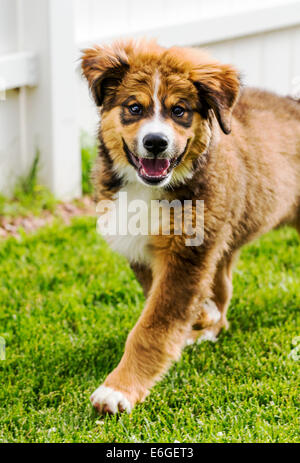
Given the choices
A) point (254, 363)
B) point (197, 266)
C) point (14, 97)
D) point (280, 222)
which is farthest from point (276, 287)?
point (14, 97)

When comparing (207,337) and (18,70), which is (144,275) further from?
(18,70)

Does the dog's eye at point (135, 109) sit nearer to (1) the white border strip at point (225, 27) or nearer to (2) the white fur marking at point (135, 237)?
(2) the white fur marking at point (135, 237)

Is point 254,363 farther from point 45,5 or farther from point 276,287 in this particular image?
point 45,5

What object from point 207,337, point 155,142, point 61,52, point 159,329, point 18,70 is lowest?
point 207,337

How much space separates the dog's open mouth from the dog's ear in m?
0.29

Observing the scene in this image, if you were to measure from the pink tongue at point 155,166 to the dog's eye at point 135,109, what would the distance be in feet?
0.69

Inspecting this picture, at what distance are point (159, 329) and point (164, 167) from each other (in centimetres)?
76

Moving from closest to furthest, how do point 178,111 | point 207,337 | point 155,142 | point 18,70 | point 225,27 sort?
point 155,142, point 178,111, point 207,337, point 18,70, point 225,27

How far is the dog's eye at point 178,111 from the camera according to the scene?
3371 mm

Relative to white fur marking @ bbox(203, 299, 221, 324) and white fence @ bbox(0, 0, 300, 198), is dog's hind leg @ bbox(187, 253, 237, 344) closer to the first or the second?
white fur marking @ bbox(203, 299, 221, 324)

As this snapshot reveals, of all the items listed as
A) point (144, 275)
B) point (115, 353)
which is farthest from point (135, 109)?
point (115, 353)

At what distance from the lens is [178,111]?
3.38 metres

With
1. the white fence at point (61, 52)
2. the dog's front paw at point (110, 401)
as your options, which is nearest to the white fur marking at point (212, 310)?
the dog's front paw at point (110, 401)

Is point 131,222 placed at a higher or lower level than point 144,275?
higher
